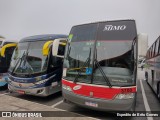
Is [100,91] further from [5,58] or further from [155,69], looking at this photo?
[5,58]

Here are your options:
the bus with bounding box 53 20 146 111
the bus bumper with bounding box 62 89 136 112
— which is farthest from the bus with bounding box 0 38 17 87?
the bus bumper with bounding box 62 89 136 112

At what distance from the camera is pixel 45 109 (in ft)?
18.8

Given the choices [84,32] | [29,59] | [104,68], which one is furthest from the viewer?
[29,59]

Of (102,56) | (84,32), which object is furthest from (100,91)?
(84,32)

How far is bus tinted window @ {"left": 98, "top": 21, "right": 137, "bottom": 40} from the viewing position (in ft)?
16.7

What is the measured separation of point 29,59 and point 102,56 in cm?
355

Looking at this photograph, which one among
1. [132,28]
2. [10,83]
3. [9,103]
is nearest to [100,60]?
[132,28]

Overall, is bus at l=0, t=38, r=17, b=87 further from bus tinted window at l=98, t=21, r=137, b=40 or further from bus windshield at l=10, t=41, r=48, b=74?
bus tinted window at l=98, t=21, r=137, b=40

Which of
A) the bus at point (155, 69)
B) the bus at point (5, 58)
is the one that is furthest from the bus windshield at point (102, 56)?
the bus at point (5, 58)

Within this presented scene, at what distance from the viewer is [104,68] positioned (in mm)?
5031

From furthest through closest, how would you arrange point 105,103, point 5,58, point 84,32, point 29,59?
point 5,58
point 29,59
point 84,32
point 105,103

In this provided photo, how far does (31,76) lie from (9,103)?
1264 mm

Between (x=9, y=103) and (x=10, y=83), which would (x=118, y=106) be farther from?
(x=10, y=83)

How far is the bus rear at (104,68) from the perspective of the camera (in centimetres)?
471
